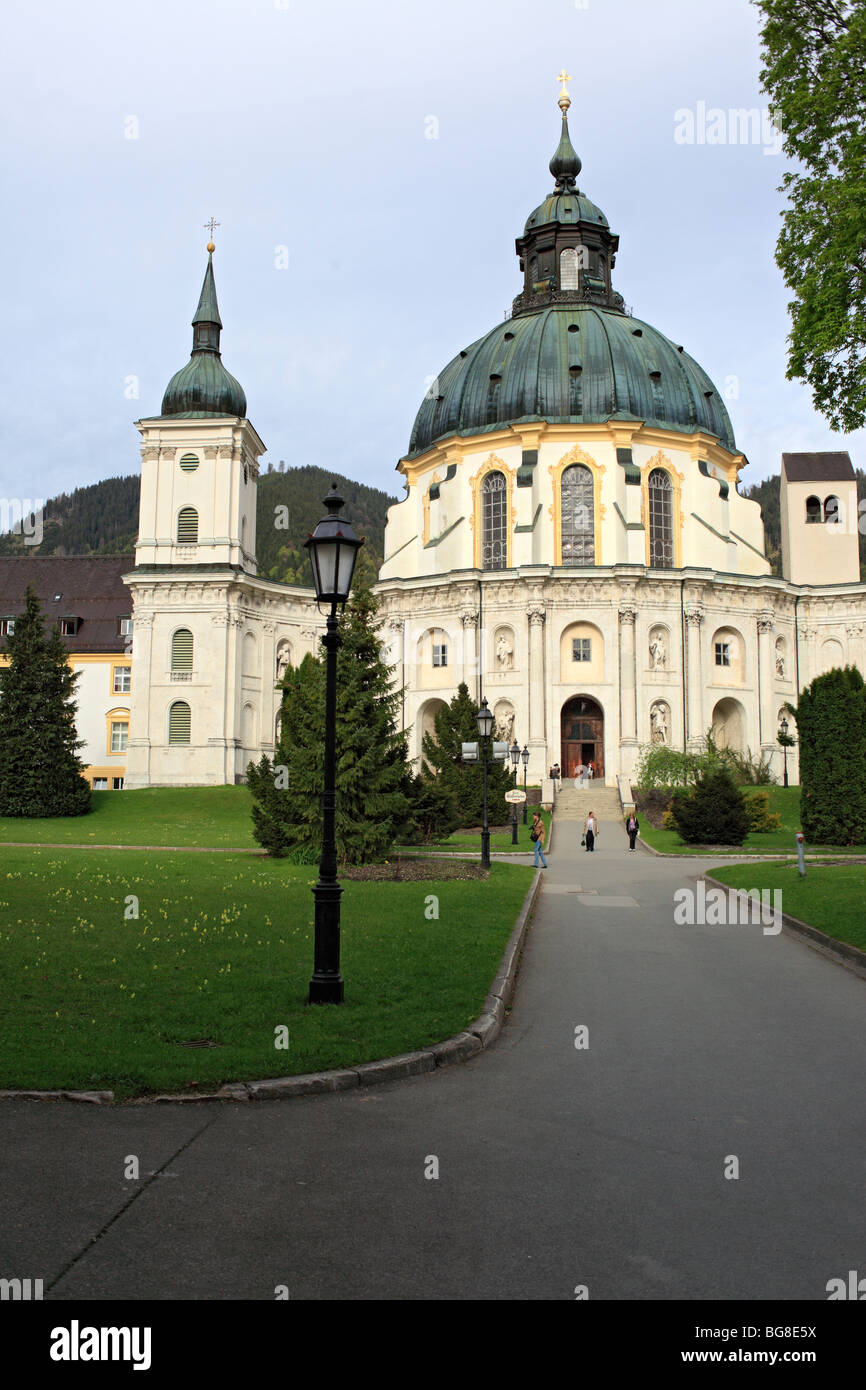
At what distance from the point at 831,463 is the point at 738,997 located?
250 ft

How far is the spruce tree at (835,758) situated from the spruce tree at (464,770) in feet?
45.4

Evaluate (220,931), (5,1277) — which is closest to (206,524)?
(220,931)

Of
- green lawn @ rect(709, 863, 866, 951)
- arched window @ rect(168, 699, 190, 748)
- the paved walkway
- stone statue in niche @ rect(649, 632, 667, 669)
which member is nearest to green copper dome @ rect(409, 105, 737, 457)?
stone statue in niche @ rect(649, 632, 667, 669)

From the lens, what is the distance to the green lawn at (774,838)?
114ft

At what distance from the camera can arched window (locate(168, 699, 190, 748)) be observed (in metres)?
63.3

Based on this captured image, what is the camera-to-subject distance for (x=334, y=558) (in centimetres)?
1083

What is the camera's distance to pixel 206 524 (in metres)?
65.5

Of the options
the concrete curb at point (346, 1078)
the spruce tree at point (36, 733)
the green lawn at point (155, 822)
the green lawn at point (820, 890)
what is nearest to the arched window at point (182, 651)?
the green lawn at point (155, 822)

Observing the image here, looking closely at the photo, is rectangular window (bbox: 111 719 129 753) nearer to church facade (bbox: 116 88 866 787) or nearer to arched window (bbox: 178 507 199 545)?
church facade (bbox: 116 88 866 787)

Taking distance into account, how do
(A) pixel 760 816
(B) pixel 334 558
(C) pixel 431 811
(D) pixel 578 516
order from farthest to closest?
(D) pixel 578 516
(A) pixel 760 816
(C) pixel 431 811
(B) pixel 334 558

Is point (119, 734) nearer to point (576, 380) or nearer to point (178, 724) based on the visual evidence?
point (178, 724)

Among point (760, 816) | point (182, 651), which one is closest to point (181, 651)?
point (182, 651)

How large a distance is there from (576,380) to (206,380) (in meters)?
24.3

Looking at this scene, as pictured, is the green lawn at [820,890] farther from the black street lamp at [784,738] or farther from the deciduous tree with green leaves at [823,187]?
the black street lamp at [784,738]
